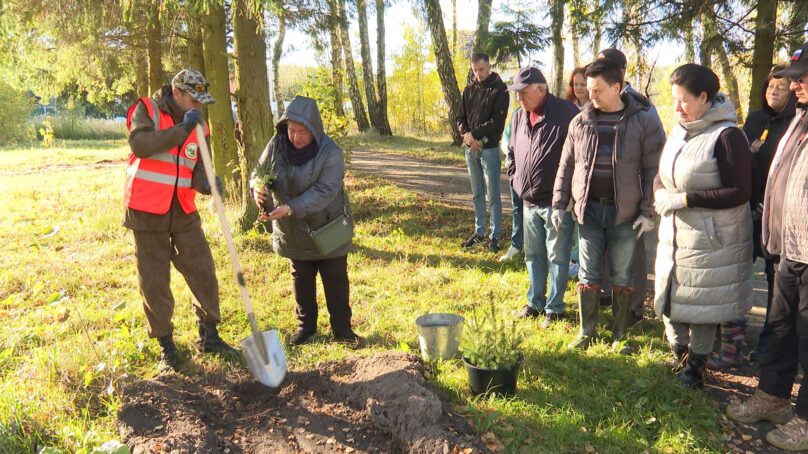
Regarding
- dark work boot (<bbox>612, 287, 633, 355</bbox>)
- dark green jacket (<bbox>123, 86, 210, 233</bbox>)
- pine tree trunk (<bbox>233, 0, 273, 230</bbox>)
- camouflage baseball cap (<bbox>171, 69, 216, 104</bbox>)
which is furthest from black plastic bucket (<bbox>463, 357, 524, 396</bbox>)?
pine tree trunk (<bbox>233, 0, 273, 230</bbox>)

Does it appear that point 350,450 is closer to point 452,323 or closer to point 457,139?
point 452,323

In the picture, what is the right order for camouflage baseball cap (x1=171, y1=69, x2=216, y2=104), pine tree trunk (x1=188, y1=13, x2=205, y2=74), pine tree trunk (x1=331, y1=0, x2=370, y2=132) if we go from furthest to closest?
pine tree trunk (x1=331, y1=0, x2=370, y2=132) < pine tree trunk (x1=188, y1=13, x2=205, y2=74) < camouflage baseball cap (x1=171, y1=69, x2=216, y2=104)

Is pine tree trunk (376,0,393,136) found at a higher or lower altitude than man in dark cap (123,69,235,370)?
higher

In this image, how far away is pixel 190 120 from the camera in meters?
3.36

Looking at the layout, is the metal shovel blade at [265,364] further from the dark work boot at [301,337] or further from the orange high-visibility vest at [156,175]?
the orange high-visibility vest at [156,175]

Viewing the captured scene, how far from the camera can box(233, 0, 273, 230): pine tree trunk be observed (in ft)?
22.0

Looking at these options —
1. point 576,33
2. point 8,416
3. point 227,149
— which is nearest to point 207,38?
point 227,149

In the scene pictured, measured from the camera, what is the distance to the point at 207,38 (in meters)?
7.22

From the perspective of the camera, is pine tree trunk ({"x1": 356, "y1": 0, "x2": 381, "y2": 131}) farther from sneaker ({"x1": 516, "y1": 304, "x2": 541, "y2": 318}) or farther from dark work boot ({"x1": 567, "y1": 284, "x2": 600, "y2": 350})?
dark work boot ({"x1": 567, "y1": 284, "x2": 600, "y2": 350})

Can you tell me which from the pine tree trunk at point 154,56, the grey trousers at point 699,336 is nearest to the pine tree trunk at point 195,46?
the pine tree trunk at point 154,56

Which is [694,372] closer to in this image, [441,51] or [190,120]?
[190,120]

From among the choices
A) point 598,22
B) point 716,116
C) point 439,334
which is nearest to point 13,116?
point 598,22

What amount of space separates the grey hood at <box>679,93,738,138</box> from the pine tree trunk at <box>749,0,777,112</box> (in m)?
5.94

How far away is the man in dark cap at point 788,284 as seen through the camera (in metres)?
2.74
